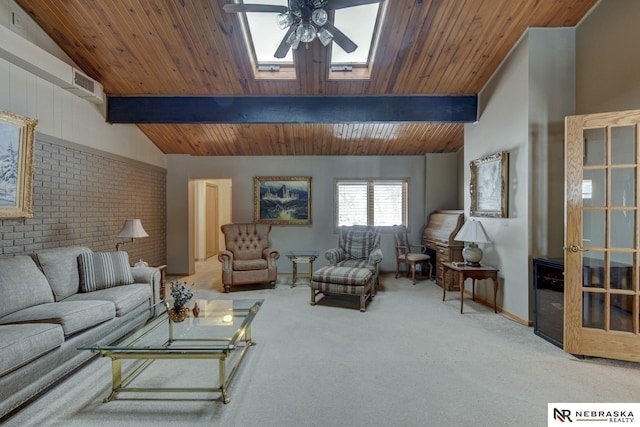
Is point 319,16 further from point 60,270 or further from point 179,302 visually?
point 60,270

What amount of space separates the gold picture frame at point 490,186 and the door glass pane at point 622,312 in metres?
1.41

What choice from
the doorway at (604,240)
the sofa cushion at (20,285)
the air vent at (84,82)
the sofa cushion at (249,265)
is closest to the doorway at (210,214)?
the sofa cushion at (249,265)

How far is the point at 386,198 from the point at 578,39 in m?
3.80

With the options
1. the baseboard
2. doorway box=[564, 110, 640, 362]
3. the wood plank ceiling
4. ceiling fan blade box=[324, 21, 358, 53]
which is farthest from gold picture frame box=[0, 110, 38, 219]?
the baseboard

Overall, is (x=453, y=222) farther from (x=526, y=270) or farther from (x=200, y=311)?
(x=200, y=311)

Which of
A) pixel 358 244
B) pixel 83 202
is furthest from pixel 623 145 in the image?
pixel 83 202

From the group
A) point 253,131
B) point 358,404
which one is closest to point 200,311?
point 358,404

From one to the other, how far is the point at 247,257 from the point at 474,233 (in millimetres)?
3678

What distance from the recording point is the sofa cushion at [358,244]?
5215mm

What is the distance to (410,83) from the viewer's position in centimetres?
432

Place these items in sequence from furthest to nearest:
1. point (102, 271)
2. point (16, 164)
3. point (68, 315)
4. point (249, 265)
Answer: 1. point (249, 265)
2. point (102, 271)
3. point (16, 164)
4. point (68, 315)

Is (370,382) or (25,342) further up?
(25,342)

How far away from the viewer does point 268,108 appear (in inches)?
179

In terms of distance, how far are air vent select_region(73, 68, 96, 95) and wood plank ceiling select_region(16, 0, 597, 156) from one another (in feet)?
0.56
